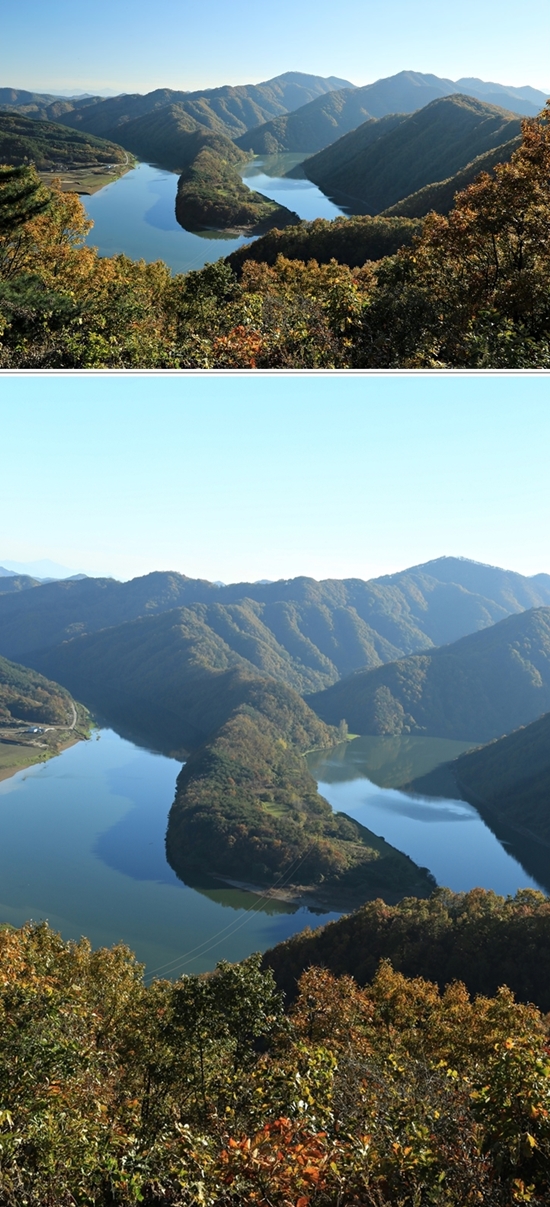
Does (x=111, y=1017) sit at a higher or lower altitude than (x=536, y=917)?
higher

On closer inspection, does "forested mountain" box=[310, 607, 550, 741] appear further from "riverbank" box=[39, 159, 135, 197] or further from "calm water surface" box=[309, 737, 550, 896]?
"riverbank" box=[39, 159, 135, 197]

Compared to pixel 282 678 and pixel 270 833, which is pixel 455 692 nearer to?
pixel 282 678

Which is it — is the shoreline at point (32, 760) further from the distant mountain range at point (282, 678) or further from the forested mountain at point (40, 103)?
the forested mountain at point (40, 103)

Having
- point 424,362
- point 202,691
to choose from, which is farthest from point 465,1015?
point 202,691

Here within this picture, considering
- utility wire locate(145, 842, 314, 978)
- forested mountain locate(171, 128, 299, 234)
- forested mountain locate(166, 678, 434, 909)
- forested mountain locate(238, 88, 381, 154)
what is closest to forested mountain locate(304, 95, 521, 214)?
forested mountain locate(171, 128, 299, 234)

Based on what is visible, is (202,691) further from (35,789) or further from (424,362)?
(424,362)

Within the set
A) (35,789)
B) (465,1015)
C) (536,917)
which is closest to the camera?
(465,1015)
